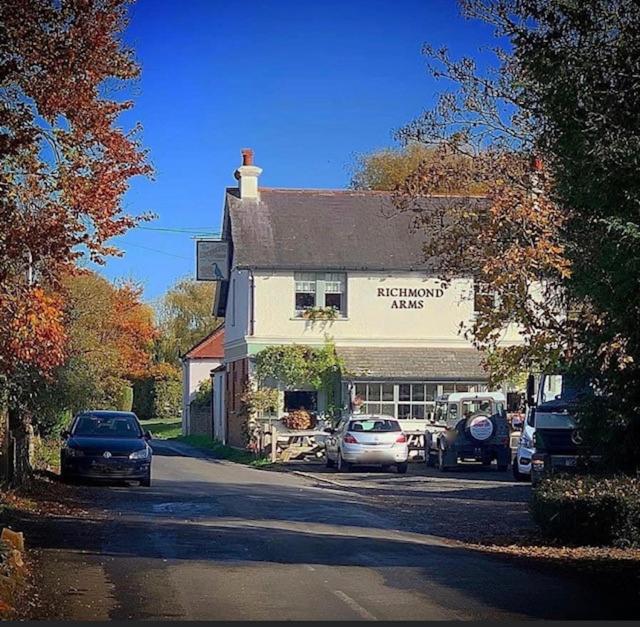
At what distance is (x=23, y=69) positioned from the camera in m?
13.6

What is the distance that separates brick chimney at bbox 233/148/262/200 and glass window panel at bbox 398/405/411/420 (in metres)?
10.5

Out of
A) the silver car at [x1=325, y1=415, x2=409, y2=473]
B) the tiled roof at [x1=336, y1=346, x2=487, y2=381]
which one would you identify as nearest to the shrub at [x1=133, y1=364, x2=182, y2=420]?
the tiled roof at [x1=336, y1=346, x2=487, y2=381]

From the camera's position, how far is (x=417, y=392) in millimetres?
40844

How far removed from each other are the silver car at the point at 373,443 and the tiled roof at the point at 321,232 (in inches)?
398

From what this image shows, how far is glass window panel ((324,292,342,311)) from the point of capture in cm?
4188

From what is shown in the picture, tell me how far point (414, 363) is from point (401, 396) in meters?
1.28

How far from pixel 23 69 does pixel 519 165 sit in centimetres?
1086

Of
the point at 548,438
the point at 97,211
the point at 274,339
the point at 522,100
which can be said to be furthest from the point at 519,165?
the point at 274,339

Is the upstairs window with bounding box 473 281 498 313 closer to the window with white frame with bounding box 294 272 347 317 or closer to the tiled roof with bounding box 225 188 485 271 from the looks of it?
the tiled roof with bounding box 225 188 485 271

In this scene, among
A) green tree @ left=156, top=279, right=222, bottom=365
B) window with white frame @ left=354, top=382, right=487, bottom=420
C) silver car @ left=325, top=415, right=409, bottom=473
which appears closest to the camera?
silver car @ left=325, top=415, right=409, bottom=473

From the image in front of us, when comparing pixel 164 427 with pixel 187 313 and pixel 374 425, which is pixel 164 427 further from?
pixel 374 425

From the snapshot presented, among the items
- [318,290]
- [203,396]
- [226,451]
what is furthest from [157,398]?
[318,290]

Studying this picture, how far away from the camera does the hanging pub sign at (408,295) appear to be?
1656 inches

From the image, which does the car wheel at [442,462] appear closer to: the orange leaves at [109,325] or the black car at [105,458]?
the black car at [105,458]
